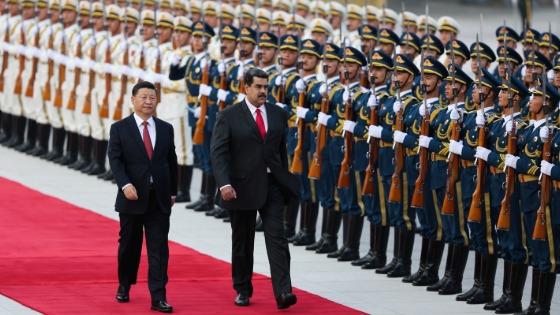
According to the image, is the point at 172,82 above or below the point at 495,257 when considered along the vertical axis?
above

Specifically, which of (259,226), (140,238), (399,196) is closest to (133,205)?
(140,238)

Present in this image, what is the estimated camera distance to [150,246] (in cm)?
1259

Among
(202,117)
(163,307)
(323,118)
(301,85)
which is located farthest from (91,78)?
(163,307)

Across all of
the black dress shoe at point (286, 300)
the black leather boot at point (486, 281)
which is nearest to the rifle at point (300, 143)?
the black leather boot at point (486, 281)

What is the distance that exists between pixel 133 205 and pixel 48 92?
27.8 feet

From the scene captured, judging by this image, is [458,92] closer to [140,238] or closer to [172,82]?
[140,238]

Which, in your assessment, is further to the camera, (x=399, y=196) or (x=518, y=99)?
(x=399, y=196)

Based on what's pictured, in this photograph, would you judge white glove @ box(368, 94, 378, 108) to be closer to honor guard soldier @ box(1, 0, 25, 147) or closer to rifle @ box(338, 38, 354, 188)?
rifle @ box(338, 38, 354, 188)

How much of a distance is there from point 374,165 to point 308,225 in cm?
140

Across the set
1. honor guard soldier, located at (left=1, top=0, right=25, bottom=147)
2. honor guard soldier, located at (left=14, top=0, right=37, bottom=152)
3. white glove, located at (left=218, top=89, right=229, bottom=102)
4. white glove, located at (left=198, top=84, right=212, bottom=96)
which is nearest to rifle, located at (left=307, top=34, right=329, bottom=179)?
white glove, located at (left=218, top=89, right=229, bottom=102)

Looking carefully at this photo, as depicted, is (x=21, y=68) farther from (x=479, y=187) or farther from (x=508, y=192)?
(x=508, y=192)

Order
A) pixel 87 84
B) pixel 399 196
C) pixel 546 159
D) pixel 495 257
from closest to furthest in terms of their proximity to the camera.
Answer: pixel 546 159
pixel 495 257
pixel 399 196
pixel 87 84

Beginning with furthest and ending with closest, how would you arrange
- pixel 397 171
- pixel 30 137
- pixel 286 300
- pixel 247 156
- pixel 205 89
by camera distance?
1. pixel 30 137
2. pixel 205 89
3. pixel 397 171
4. pixel 247 156
5. pixel 286 300

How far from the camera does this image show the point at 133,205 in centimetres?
1258
